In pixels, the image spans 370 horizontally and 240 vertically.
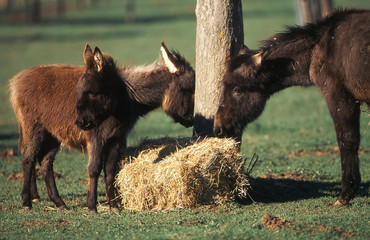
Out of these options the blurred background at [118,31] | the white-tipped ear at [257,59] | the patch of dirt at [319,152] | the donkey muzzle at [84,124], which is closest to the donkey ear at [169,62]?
the white-tipped ear at [257,59]

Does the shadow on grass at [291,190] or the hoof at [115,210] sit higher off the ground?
the hoof at [115,210]

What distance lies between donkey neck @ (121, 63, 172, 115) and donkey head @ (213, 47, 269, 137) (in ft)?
3.33

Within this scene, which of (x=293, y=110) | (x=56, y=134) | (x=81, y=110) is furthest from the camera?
(x=293, y=110)

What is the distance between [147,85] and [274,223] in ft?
10.3

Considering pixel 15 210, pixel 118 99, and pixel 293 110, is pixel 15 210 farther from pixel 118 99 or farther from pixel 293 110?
pixel 293 110

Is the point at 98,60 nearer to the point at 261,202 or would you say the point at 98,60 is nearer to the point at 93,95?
the point at 93,95

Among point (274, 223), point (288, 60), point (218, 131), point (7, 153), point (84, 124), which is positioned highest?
point (288, 60)

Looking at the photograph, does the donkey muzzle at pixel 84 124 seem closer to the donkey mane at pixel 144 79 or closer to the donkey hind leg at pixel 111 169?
the donkey hind leg at pixel 111 169

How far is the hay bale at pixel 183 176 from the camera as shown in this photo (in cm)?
679

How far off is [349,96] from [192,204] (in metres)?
2.70

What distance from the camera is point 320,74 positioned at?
676 cm

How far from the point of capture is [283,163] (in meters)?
10.3

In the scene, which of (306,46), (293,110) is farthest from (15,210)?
(293,110)

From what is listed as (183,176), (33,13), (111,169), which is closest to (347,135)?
(183,176)
